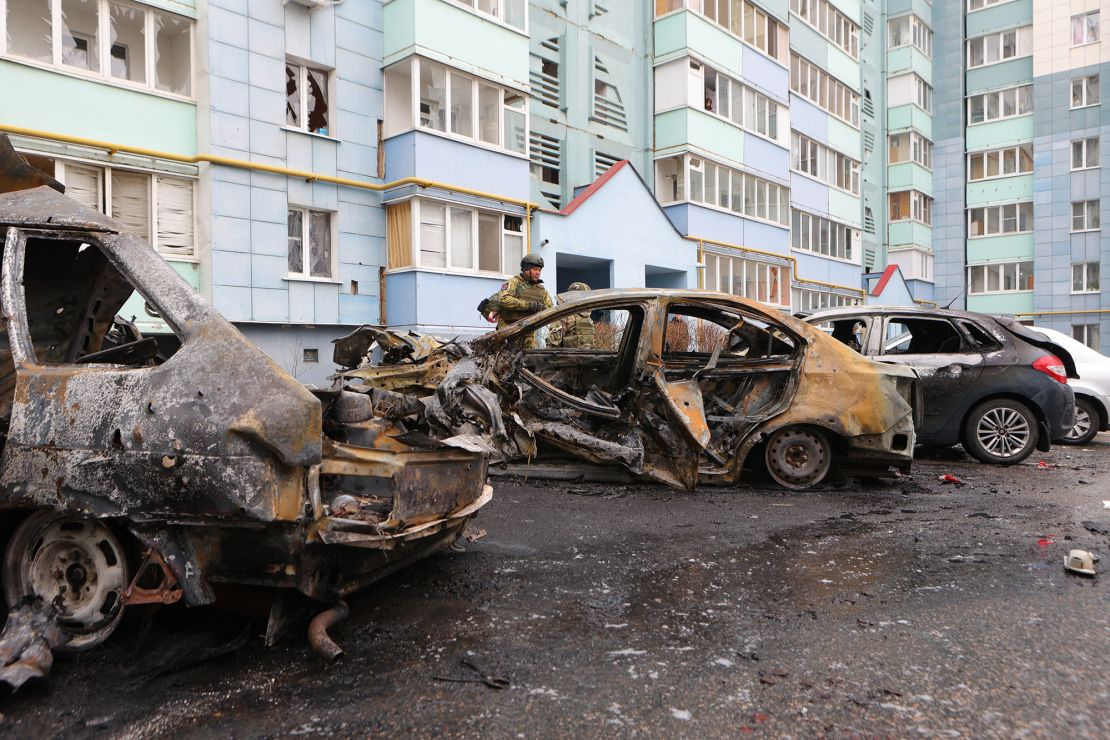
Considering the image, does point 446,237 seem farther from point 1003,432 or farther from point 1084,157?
point 1084,157

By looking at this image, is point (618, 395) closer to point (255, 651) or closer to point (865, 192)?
point (255, 651)

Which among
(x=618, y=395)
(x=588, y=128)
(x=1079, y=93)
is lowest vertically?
(x=618, y=395)

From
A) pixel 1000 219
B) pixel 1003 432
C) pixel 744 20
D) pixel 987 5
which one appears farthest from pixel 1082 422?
pixel 987 5

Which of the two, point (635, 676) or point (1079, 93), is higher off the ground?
point (1079, 93)

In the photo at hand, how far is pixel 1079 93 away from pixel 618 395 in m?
39.6

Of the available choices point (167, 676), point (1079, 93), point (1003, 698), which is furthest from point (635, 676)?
point (1079, 93)

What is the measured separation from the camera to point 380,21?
16.8m

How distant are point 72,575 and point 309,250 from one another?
13.4m

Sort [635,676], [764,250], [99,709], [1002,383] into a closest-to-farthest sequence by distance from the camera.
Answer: [99,709] → [635,676] → [1002,383] → [764,250]

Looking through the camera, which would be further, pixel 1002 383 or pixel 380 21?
pixel 380 21

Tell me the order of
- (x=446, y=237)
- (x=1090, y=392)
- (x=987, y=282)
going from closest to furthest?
(x=1090, y=392) < (x=446, y=237) < (x=987, y=282)

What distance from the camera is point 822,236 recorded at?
30.2 meters

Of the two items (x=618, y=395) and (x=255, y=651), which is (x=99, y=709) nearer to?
(x=255, y=651)

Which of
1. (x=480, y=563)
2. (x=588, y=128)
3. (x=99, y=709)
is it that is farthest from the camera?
(x=588, y=128)
